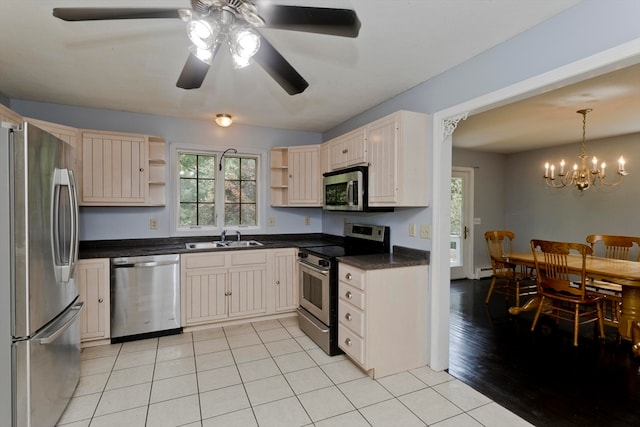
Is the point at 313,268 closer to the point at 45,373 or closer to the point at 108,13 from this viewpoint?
the point at 45,373

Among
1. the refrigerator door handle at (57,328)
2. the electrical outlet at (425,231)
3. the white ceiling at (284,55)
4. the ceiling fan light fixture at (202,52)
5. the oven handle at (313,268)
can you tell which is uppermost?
the white ceiling at (284,55)

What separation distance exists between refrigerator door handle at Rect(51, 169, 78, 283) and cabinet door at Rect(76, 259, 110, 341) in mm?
962

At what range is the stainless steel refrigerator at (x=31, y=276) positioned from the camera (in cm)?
158

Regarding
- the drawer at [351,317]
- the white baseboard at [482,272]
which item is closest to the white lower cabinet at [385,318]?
the drawer at [351,317]

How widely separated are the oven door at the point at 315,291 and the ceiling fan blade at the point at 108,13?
2188mm

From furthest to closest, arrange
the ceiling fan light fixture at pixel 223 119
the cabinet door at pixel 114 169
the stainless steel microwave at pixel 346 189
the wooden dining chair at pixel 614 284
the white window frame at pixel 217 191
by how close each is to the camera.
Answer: the white window frame at pixel 217 191
the ceiling fan light fixture at pixel 223 119
the wooden dining chair at pixel 614 284
the cabinet door at pixel 114 169
the stainless steel microwave at pixel 346 189

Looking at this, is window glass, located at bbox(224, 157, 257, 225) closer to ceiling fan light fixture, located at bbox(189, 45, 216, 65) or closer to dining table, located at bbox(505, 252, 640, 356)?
ceiling fan light fixture, located at bbox(189, 45, 216, 65)

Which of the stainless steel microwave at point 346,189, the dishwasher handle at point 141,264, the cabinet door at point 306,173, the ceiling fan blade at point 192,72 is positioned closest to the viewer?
the ceiling fan blade at point 192,72

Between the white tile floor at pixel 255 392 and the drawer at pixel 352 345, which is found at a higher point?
the drawer at pixel 352 345

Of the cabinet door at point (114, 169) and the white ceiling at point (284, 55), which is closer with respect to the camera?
the white ceiling at point (284, 55)

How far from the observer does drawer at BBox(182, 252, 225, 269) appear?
3314 millimetres

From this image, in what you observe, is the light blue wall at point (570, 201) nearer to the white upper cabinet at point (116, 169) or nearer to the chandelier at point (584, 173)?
the chandelier at point (584, 173)

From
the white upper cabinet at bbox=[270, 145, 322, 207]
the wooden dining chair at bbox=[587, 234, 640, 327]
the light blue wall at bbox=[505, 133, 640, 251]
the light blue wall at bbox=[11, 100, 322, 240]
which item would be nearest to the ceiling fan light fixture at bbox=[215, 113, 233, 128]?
the light blue wall at bbox=[11, 100, 322, 240]

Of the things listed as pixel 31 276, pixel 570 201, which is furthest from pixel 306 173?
pixel 570 201
